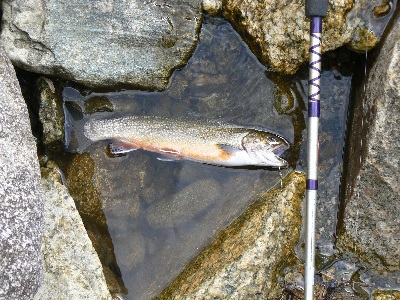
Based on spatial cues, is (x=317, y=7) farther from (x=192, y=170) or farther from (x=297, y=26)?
(x=192, y=170)

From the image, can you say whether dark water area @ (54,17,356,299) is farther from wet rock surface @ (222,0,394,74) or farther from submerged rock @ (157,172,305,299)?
wet rock surface @ (222,0,394,74)

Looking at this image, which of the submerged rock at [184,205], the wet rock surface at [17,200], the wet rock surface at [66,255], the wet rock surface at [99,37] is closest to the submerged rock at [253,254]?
the submerged rock at [184,205]

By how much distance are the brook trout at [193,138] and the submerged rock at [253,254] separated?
0.40 m

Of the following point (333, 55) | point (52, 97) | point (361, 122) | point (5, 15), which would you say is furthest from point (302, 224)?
point (5, 15)

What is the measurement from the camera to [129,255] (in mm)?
4875

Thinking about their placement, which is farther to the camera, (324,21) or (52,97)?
(52,97)

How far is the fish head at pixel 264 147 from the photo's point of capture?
459cm

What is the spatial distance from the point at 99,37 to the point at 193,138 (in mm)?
1331

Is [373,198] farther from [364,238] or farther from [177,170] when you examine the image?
[177,170]

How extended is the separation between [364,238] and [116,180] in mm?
2562

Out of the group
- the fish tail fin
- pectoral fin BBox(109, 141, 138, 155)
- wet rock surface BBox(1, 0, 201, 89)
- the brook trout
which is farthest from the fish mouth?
the fish tail fin

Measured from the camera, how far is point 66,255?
14.3 feet

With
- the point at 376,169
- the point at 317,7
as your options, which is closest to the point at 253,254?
the point at 376,169

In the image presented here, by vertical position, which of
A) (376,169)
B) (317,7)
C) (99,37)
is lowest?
(376,169)
